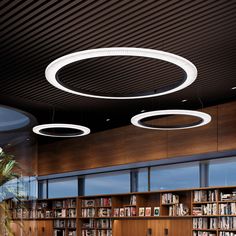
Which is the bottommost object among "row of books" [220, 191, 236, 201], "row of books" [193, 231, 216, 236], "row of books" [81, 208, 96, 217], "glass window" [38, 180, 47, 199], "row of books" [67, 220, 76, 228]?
"row of books" [193, 231, 216, 236]

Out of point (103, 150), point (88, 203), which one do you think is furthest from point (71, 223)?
point (103, 150)

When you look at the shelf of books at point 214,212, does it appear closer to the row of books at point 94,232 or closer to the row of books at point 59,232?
the row of books at point 94,232

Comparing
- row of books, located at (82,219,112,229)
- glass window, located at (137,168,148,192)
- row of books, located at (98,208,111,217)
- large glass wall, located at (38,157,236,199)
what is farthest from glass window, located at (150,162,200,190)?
row of books, located at (82,219,112,229)

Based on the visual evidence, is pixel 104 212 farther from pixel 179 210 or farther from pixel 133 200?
pixel 179 210

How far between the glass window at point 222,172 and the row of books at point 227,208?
72cm

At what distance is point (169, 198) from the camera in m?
12.1

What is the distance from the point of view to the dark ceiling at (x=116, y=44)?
6.13m

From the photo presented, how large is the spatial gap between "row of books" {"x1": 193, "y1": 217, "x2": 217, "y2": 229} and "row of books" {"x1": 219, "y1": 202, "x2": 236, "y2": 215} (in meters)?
0.29

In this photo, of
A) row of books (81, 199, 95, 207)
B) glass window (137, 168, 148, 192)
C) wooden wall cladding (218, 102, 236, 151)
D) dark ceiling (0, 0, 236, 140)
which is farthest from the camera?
row of books (81, 199, 95, 207)

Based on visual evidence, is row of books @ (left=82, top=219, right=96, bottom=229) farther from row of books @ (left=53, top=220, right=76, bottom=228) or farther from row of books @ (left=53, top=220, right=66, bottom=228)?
row of books @ (left=53, top=220, right=66, bottom=228)

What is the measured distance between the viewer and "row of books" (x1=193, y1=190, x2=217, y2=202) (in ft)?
36.2

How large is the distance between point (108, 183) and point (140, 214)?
225 centimetres

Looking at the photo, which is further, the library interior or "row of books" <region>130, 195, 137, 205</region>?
"row of books" <region>130, 195, 137, 205</region>

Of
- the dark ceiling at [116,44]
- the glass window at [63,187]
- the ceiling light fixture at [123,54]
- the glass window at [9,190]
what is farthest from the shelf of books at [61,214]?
the ceiling light fixture at [123,54]
